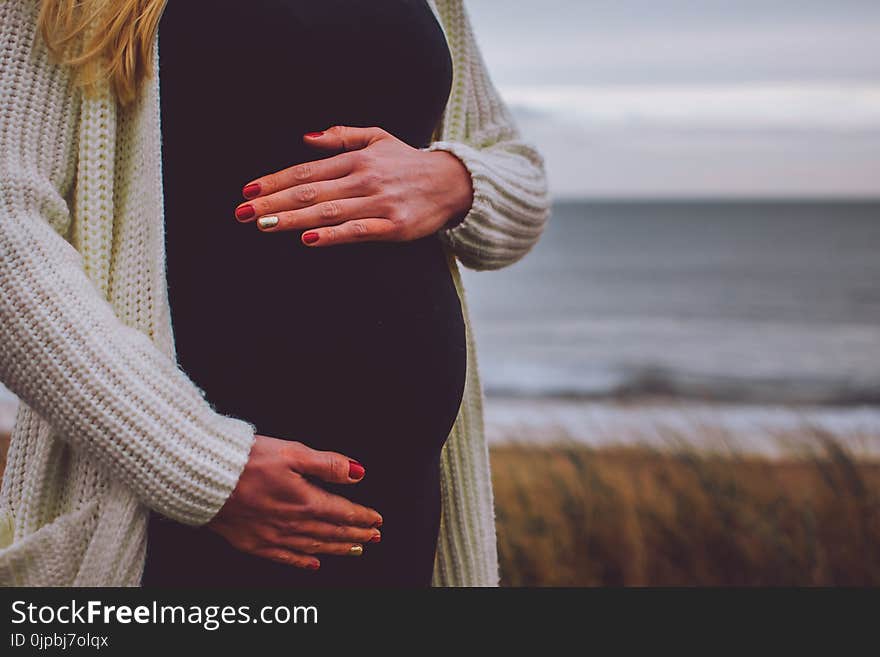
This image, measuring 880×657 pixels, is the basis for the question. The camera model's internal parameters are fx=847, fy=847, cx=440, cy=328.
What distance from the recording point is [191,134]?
988 millimetres

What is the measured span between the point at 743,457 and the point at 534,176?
1760 mm

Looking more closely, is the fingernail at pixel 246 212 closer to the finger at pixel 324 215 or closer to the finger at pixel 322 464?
the finger at pixel 324 215

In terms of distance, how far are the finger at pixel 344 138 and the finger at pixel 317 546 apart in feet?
1.53

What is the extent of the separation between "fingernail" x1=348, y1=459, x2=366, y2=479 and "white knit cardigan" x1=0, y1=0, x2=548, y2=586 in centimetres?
13

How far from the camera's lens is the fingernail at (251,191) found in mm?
977

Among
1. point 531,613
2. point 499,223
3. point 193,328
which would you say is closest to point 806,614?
point 531,613

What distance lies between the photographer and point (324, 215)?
1.00 m

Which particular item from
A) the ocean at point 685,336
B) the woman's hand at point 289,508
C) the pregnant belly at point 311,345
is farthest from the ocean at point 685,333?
the woman's hand at point 289,508

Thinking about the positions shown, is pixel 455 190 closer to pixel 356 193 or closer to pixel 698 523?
pixel 356 193

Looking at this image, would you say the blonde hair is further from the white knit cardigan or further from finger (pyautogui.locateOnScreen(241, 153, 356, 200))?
finger (pyautogui.locateOnScreen(241, 153, 356, 200))

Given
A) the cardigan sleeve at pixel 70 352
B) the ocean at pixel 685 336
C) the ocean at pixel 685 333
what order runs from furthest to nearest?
the ocean at pixel 685 333, the ocean at pixel 685 336, the cardigan sleeve at pixel 70 352

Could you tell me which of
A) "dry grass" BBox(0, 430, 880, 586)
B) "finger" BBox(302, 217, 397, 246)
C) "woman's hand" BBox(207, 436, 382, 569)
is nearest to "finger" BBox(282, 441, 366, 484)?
"woman's hand" BBox(207, 436, 382, 569)

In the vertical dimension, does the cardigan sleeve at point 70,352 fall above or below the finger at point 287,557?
above

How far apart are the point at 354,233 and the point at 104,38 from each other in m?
0.34
